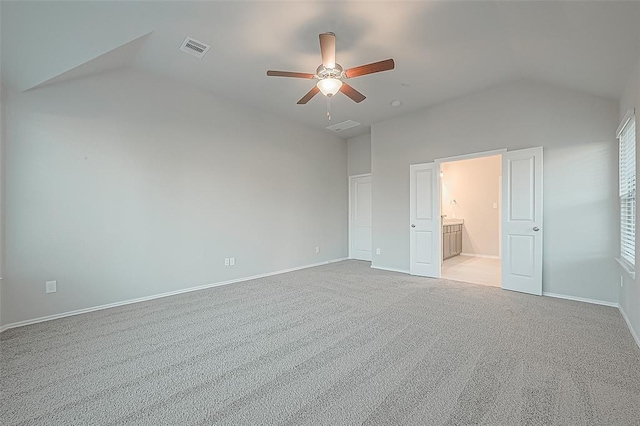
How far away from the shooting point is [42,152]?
314 centimetres

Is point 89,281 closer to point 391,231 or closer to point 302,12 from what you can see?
point 302,12

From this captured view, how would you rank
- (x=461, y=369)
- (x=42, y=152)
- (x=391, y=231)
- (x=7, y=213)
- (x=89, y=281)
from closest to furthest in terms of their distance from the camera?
(x=461, y=369) → (x=7, y=213) → (x=42, y=152) → (x=89, y=281) → (x=391, y=231)

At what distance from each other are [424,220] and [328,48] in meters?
3.57

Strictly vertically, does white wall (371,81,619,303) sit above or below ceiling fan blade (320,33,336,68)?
below

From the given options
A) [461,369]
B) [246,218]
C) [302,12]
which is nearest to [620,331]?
[461,369]

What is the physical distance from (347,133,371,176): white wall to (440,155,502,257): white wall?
2257mm

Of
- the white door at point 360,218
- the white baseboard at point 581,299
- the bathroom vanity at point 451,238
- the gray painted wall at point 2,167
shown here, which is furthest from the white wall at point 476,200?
the gray painted wall at point 2,167

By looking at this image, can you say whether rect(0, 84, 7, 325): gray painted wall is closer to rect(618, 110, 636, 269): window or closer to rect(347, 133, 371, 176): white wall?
A: rect(347, 133, 371, 176): white wall

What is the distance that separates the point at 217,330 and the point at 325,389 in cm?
146

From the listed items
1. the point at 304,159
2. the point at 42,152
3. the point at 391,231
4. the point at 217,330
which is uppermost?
the point at 304,159

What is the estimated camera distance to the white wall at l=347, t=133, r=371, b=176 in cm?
674

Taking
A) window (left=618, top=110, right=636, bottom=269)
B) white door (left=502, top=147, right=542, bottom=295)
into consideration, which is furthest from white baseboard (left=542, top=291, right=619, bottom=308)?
window (left=618, top=110, right=636, bottom=269)

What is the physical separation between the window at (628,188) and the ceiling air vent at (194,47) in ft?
14.9

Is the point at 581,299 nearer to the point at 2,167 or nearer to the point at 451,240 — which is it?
the point at 451,240
